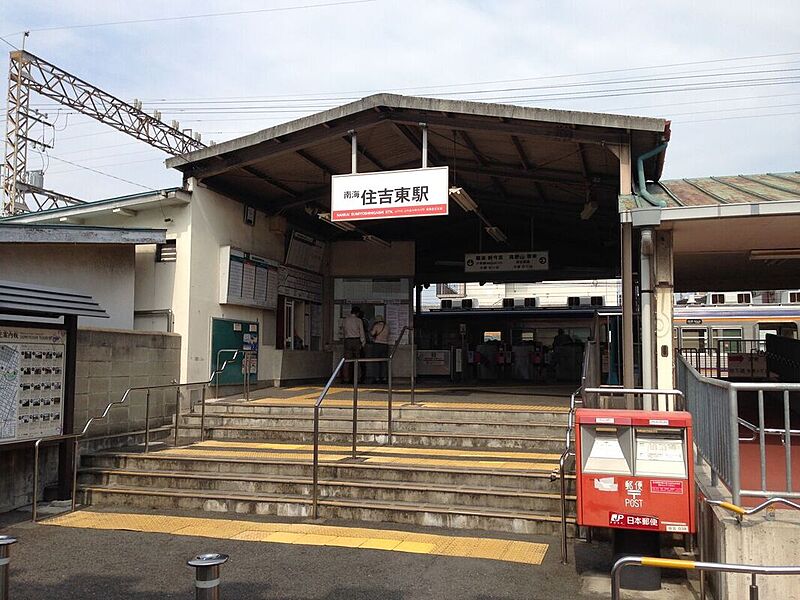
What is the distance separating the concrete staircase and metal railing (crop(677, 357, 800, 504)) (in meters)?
1.47

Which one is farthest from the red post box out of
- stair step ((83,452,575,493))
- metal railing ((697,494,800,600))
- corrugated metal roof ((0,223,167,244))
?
corrugated metal roof ((0,223,167,244))

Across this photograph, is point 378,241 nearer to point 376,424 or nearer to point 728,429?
point 376,424

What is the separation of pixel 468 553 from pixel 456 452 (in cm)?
267

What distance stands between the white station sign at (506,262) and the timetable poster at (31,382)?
10.4 meters

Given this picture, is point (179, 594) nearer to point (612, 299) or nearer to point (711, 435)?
point (711, 435)

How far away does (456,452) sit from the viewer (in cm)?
835

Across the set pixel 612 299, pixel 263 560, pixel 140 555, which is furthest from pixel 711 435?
pixel 612 299

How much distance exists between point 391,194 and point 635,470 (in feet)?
20.3

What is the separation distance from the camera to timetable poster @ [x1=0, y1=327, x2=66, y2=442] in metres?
6.89

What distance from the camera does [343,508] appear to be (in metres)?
6.83

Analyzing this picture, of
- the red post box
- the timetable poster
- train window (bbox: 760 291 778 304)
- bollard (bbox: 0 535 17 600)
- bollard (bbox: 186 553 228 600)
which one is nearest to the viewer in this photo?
bollard (bbox: 186 553 228 600)

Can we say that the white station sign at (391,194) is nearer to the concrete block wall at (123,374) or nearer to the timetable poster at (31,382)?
the concrete block wall at (123,374)

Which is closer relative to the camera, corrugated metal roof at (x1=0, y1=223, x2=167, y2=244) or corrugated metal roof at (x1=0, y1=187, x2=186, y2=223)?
corrugated metal roof at (x1=0, y1=223, x2=167, y2=244)

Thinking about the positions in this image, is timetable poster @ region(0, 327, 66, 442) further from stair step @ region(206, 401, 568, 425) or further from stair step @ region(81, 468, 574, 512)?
stair step @ region(206, 401, 568, 425)
